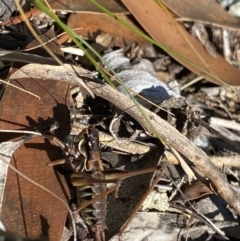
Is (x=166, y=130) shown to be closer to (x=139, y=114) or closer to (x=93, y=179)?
(x=139, y=114)

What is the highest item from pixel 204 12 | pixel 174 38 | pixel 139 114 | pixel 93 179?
pixel 204 12

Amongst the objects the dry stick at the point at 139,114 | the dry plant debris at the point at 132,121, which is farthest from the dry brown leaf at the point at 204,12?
the dry stick at the point at 139,114


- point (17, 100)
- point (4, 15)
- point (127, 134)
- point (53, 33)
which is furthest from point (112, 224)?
point (4, 15)

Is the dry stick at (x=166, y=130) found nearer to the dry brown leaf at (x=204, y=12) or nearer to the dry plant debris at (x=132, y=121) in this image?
the dry plant debris at (x=132, y=121)

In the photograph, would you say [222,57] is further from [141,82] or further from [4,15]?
[4,15]

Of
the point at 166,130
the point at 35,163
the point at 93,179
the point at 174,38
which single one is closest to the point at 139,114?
the point at 166,130

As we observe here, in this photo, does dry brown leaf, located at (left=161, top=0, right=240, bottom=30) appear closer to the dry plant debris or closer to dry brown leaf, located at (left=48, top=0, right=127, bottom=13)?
the dry plant debris
